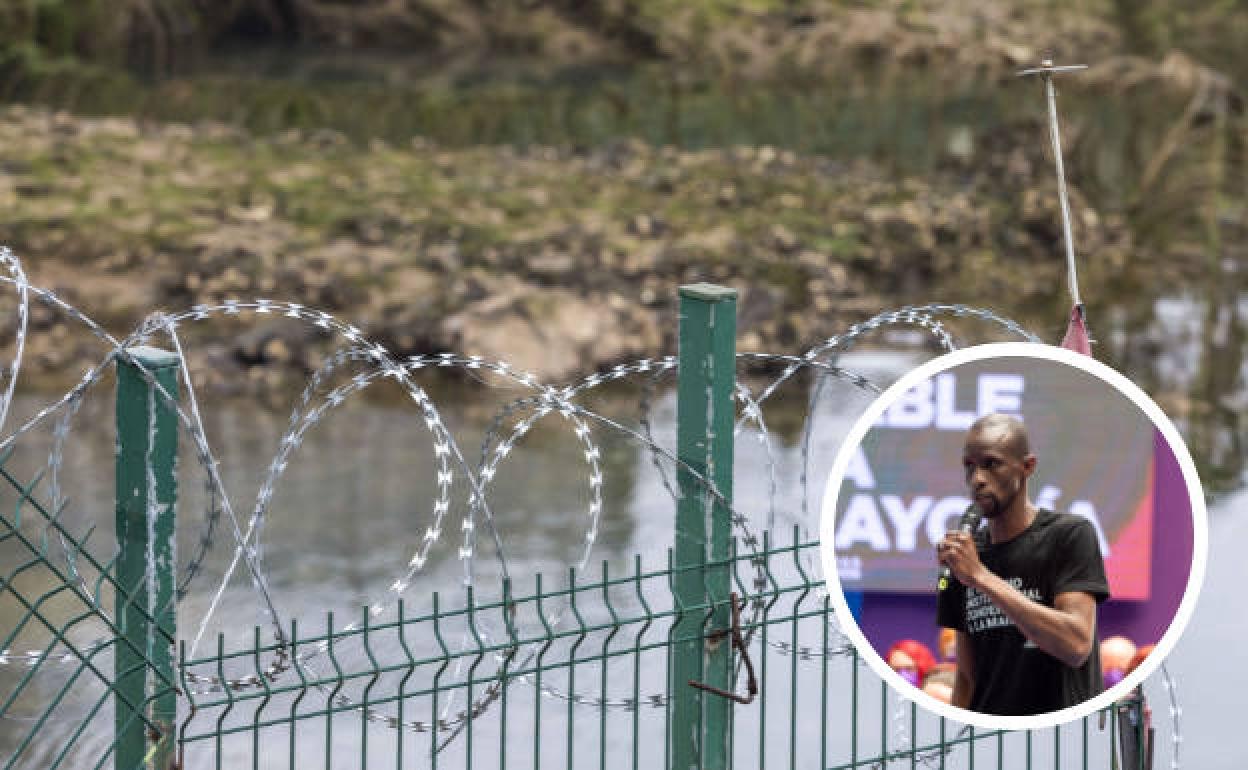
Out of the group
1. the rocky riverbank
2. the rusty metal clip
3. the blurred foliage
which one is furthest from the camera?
the blurred foliage

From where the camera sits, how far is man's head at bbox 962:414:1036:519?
13.9 feet

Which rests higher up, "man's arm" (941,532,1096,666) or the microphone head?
the microphone head

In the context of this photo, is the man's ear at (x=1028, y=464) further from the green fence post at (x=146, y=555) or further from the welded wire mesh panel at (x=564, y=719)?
the welded wire mesh panel at (x=564, y=719)

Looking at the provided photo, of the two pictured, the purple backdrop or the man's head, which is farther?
the purple backdrop

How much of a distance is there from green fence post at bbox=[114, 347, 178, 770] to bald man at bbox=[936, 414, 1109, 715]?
157 cm

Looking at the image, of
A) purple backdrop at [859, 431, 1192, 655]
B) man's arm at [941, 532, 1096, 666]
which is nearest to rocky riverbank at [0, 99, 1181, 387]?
purple backdrop at [859, 431, 1192, 655]

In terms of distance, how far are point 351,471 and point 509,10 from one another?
15.8 metres

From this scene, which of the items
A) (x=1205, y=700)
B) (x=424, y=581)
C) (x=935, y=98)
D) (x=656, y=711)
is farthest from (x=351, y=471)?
(x=935, y=98)

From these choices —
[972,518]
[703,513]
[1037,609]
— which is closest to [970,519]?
[972,518]

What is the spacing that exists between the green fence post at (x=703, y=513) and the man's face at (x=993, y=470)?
857 mm

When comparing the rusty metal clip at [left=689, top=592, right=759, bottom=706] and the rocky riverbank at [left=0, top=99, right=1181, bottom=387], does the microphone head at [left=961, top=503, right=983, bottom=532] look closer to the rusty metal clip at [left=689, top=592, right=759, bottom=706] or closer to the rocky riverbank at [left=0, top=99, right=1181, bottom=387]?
the rusty metal clip at [left=689, top=592, right=759, bottom=706]

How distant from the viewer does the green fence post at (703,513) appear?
5.01m

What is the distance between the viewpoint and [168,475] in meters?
4.55

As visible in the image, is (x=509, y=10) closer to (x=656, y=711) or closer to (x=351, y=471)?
(x=351, y=471)
